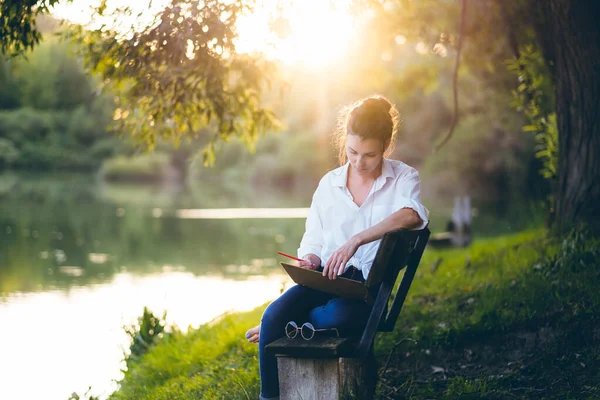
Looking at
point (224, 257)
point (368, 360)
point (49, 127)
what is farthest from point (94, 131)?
point (368, 360)

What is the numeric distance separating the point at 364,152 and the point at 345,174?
22 cm

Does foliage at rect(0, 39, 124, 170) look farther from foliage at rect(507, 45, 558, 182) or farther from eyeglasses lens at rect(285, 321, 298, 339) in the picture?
eyeglasses lens at rect(285, 321, 298, 339)

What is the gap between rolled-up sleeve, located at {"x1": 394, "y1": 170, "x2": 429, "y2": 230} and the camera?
3.58 metres

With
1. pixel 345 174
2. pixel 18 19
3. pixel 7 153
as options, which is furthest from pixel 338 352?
pixel 7 153

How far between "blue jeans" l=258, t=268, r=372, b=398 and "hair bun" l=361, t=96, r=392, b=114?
0.94 m

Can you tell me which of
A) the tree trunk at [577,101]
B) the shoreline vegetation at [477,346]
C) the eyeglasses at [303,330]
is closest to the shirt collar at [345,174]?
the eyeglasses at [303,330]

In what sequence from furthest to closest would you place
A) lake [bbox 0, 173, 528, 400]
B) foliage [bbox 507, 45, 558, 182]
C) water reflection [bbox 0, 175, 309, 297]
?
water reflection [bbox 0, 175, 309, 297]
lake [bbox 0, 173, 528, 400]
foliage [bbox 507, 45, 558, 182]

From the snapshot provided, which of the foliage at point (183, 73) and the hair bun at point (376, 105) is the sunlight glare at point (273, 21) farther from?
the hair bun at point (376, 105)

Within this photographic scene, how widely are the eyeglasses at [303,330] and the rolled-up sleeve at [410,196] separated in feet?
2.21

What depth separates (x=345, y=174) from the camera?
12.6ft

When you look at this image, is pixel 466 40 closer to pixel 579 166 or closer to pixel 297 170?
pixel 579 166

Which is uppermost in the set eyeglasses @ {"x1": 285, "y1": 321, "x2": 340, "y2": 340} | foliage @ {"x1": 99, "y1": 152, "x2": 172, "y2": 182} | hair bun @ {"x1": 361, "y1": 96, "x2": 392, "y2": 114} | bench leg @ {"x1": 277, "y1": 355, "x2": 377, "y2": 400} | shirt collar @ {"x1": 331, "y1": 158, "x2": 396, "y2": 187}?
hair bun @ {"x1": 361, "y1": 96, "x2": 392, "y2": 114}

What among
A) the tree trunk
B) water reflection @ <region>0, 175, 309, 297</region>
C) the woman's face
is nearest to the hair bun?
the woman's face

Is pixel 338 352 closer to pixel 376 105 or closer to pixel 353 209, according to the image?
pixel 353 209
